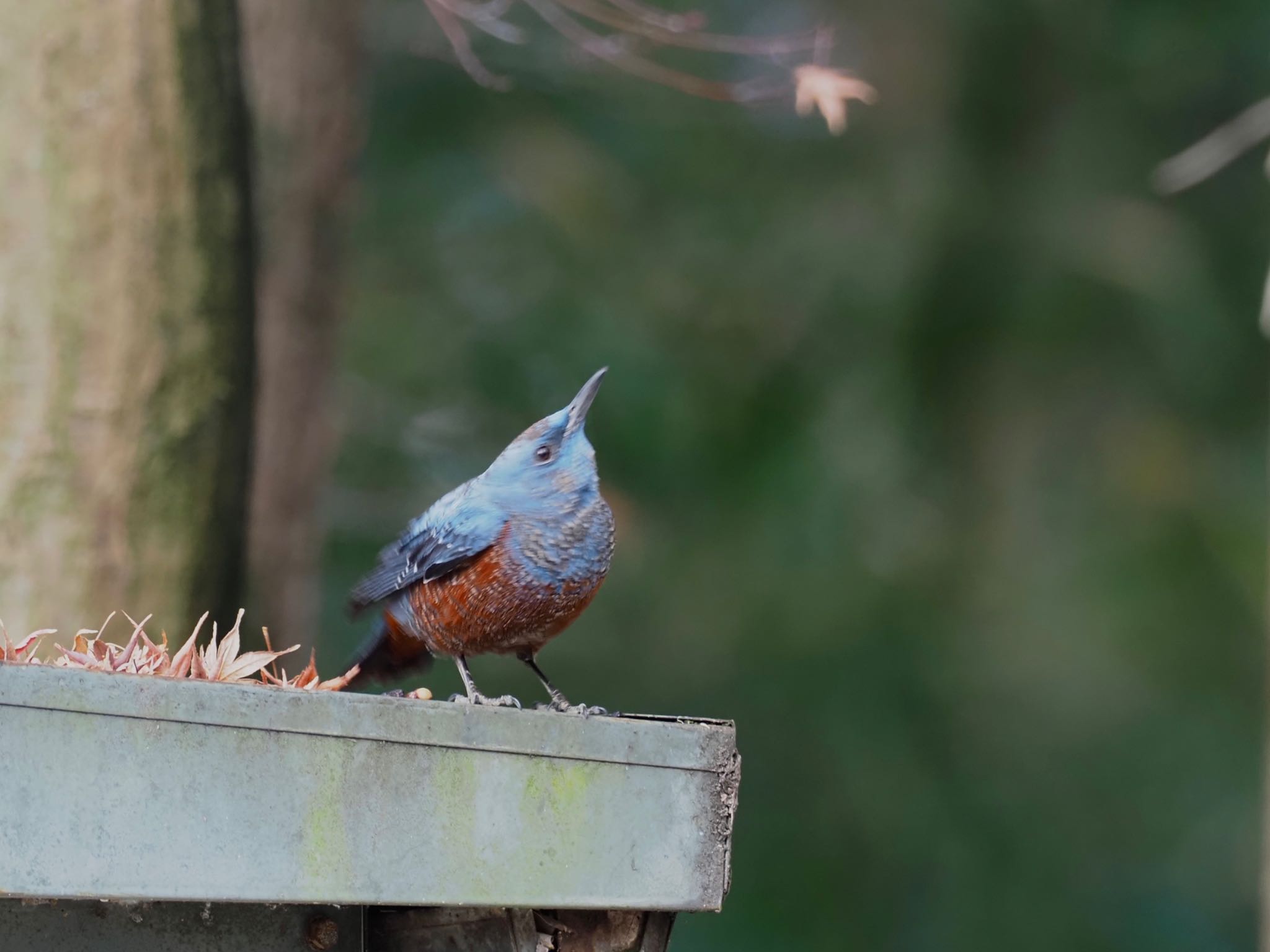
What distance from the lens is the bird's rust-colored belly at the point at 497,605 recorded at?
3.01m

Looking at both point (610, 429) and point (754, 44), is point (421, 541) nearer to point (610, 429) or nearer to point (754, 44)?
point (754, 44)

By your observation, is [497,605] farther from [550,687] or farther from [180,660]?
[180,660]

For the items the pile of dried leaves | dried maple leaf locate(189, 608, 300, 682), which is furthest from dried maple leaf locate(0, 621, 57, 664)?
dried maple leaf locate(189, 608, 300, 682)

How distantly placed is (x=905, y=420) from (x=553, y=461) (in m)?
5.61

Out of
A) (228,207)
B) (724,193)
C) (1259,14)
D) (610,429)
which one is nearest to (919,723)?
(610,429)

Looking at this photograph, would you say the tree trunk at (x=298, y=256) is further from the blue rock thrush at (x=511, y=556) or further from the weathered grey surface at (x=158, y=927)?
the weathered grey surface at (x=158, y=927)

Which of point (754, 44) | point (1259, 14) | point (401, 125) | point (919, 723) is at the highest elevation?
point (1259, 14)

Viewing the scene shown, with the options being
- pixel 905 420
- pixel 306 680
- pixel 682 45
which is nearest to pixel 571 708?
pixel 306 680

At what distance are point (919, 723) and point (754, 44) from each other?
5352 mm

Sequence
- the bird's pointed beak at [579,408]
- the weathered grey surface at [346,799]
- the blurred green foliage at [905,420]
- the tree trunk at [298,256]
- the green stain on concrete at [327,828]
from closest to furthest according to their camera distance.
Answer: the weathered grey surface at [346,799], the green stain on concrete at [327,828], the bird's pointed beak at [579,408], the tree trunk at [298,256], the blurred green foliage at [905,420]

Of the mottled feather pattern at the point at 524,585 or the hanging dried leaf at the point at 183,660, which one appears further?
the mottled feather pattern at the point at 524,585

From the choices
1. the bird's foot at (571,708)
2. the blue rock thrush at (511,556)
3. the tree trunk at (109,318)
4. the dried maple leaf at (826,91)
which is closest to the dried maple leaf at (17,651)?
the bird's foot at (571,708)

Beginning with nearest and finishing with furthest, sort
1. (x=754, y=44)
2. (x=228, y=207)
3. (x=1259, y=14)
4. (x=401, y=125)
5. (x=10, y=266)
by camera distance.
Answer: (x=10, y=266) < (x=228, y=207) < (x=754, y=44) < (x=1259, y=14) < (x=401, y=125)

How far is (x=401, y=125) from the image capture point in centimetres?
903
